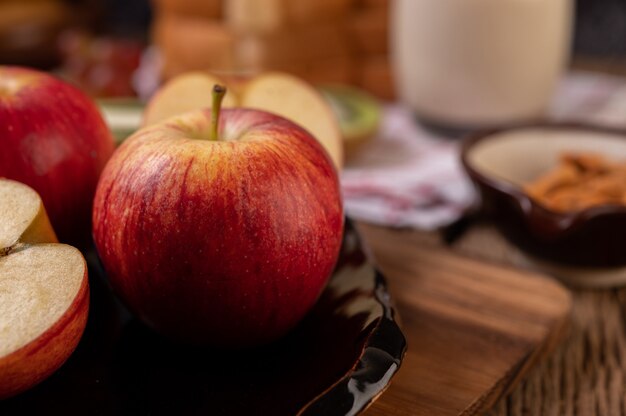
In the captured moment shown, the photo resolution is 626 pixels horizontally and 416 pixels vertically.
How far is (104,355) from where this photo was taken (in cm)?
40

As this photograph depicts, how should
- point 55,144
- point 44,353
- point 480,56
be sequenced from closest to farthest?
point 44,353
point 55,144
point 480,56

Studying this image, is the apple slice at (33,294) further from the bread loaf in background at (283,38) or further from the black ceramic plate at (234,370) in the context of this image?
the bread loaf in background at (283,38)

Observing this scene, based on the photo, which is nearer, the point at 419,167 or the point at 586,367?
the point at 586,367

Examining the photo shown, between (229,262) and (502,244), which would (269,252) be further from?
(502,244)

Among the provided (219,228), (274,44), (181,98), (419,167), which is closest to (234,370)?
(219,228)

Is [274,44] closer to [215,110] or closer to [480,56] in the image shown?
[480,56]

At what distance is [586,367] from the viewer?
0.49 m

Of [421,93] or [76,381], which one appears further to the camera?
[421,93]

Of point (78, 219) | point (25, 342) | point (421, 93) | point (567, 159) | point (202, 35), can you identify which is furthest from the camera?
point (202, 35)

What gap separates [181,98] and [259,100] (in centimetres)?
6

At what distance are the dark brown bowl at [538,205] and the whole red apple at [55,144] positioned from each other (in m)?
0.31

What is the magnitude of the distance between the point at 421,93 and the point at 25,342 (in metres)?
0.66

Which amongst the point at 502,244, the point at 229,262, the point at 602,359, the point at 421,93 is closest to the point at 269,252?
the point at 229,262

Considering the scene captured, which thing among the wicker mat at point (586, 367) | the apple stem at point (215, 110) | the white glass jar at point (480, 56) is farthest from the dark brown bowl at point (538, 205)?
the apple stem at point (215, 110)
